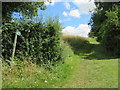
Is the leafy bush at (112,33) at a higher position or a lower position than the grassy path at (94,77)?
higher

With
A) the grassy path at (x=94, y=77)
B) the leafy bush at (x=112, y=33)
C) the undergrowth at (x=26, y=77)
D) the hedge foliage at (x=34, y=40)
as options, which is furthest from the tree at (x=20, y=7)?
the leafy bush at (x=112, y=33)

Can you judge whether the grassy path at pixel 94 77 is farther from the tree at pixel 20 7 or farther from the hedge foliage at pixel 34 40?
the tree at pixel 20 7

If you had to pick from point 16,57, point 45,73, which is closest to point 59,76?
point 45,73

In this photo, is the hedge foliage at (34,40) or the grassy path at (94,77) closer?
the grassy path at (94,77)

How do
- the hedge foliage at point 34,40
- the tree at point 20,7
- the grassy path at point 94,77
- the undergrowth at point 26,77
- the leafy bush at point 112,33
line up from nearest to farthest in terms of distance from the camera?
the tree at point 20,7, the undergrowth at point 26,77, the grassy path at point 94,77, the hedge foliage at point 34,40, the leafy bush at point 112,33

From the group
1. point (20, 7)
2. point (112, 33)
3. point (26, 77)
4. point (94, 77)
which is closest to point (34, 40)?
point (26, 77)

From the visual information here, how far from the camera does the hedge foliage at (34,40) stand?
5.69 meters

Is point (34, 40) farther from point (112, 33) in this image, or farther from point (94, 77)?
point (112, 33)

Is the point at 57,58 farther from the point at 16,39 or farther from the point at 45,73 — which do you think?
the point at 16,39

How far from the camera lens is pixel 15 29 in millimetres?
5801

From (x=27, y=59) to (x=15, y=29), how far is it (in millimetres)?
1462

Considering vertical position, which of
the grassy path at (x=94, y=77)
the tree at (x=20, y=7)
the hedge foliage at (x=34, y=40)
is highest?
the tree at (x=20, y=7)

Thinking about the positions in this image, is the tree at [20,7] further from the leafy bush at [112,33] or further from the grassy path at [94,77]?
the leafy bush at [112,33]

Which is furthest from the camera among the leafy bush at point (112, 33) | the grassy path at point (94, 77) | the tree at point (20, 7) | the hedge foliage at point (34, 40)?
the leafy bush at point (112, 33)
